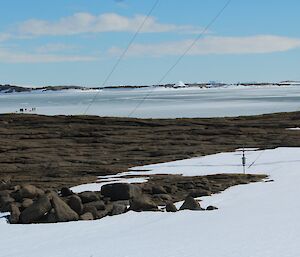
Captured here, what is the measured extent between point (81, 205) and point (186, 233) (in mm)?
3462

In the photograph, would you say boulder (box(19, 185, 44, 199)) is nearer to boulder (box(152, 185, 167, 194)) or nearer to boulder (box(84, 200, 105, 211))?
boulder (box(84, 200, 105, 211))

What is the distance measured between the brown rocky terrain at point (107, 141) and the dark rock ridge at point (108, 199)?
369 centimetres

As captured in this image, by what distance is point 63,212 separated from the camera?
12234 mm

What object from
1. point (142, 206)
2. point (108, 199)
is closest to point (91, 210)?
point (142, 206)

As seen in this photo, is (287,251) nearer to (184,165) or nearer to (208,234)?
(208,234)

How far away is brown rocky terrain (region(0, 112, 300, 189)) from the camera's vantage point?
2289 centimetres

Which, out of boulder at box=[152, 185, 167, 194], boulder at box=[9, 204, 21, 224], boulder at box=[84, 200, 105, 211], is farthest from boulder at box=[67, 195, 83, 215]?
boulder at box=[152, 185, 167, 194]

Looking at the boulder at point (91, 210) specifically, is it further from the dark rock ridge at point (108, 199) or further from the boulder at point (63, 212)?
the boulder at point (63, 212)

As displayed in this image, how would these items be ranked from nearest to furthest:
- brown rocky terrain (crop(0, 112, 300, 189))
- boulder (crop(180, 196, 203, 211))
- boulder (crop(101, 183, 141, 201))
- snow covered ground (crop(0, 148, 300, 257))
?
snow covered ground (crop(0, 148, 300, 257))
boulder (crop(180, 196, 203, 211))
boulder (crop(101, 183, 141, 201))
brown rocky terrain (crop(0, 112, 300, 189))

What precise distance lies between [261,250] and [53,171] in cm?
1475

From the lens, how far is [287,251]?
864 cm

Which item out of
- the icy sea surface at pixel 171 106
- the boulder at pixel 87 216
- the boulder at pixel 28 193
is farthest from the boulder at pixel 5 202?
the icy sea surface at pixel 171 106

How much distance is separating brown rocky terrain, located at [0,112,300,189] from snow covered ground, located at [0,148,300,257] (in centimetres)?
715

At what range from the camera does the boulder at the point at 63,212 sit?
1213cm
